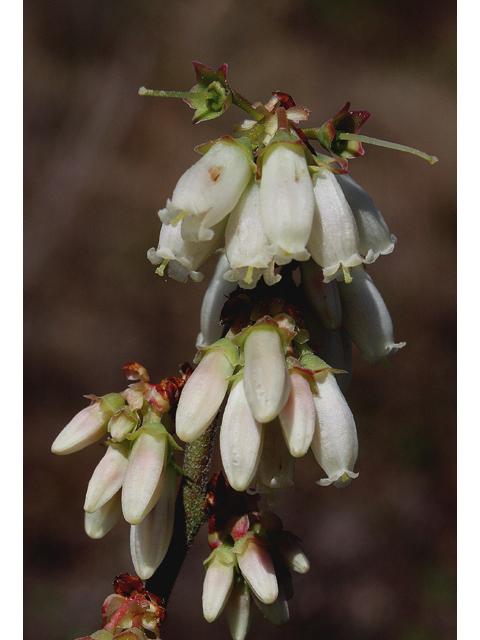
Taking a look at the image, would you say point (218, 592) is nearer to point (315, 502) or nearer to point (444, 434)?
point (315, 502)

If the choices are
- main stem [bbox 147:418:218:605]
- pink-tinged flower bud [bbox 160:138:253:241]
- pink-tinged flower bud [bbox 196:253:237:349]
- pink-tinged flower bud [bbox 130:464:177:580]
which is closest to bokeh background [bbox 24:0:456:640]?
pink-tinged flower bud [bbox 196:253:237:349]

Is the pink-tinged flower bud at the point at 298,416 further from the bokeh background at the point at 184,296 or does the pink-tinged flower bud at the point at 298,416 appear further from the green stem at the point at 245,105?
the bokeh background at the point at 184,296

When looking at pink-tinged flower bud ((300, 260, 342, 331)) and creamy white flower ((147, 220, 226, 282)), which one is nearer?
creamy white flower ((147, 220, 226, 282))

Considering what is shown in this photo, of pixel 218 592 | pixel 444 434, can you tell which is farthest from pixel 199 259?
→ pixel 444 434

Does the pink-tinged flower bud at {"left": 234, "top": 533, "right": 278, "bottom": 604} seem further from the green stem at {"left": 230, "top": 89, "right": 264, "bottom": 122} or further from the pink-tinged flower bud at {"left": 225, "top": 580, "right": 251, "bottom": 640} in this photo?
the green stem at {"left": 230, "top": 89, "right": 264, "bottom": 122}

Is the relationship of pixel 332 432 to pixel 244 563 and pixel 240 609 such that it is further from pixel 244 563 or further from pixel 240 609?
pixel 240 609

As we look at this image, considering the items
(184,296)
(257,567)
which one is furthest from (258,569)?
(184,296)

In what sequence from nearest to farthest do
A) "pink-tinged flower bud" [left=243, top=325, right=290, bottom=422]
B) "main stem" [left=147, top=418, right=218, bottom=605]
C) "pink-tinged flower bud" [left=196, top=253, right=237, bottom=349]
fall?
"pink-tinged flower bud" [left=243, top=325, right=290, bottom=422] → "main stem" [left=147, top=418, right=218, bottom=605] → "pink-tinged flower bud" [left=196, top=253, right=237, bottom=349]
